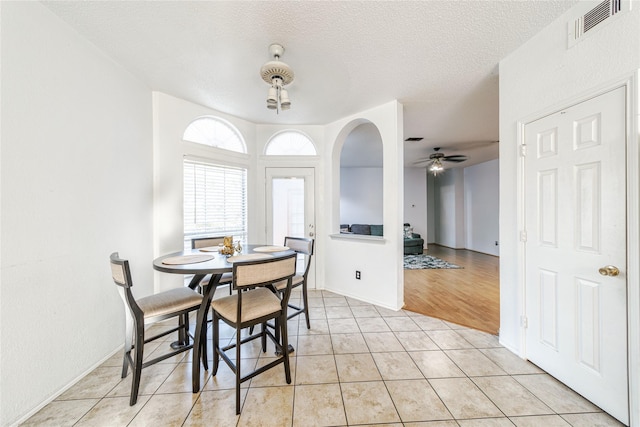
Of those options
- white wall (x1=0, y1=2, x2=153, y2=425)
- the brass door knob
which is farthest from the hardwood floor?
white wall (x1=0, y1=2, x2=153, y2=425)

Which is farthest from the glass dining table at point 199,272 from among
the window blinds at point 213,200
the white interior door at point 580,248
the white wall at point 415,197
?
the white wall at point 415,197

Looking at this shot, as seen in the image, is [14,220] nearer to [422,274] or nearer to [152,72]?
[152,72]


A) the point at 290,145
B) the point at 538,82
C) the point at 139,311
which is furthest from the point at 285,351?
the point at 290,145

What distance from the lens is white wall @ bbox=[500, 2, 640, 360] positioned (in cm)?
139

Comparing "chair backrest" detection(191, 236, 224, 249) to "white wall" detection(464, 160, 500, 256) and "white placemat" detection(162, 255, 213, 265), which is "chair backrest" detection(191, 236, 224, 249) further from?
"white wall" detection(464, 160, 500, 256)

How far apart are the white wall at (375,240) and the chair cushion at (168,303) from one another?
2168 millimetres

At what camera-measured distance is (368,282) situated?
328 cm

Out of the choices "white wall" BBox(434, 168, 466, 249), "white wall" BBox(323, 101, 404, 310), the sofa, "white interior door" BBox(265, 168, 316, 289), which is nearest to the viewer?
"white wall" BBox(323, 101, 404, 310)

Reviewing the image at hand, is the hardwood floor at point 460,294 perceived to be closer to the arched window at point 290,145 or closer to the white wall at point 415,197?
the white wall at point 415,197

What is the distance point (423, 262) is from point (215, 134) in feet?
17.7

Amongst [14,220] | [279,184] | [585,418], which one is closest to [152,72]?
[14,220]

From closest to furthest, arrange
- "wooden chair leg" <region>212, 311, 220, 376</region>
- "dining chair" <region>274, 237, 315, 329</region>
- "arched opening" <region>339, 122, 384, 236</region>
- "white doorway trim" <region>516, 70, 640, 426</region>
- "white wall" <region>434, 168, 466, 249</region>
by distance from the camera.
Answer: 1. "white doorway trim" <region>516, 70, 640, 426</region>
2. "wooden chair leg" <region>212, 311, 220, 376</region>
3. "dining chair" <region>274, 237, 315, 329</region>
4. "arched opening" <region>339, 122, 384, 236</region>
5. "white wall" <region>434, 168, 466, 249</region>

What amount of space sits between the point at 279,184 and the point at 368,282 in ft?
6.66

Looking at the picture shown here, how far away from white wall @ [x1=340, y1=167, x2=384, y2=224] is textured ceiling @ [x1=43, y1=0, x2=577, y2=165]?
4.61 meters
